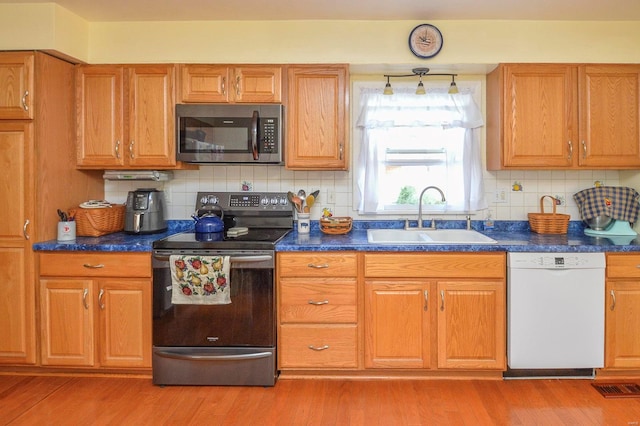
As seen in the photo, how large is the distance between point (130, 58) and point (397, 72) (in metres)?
1.83

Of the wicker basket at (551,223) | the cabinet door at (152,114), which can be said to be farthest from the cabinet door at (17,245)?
the wicker basket at (551,223)

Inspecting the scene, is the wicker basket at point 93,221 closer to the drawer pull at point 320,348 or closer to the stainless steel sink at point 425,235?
the drawer pull at point 320,348

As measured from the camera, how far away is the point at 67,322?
268 cm

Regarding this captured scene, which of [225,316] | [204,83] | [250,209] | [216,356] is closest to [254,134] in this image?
[204,83]

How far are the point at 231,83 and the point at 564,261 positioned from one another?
232 centimetres

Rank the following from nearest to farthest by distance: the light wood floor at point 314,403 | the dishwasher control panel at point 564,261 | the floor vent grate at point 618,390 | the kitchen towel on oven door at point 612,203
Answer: the light wood floor at point 314,403 < the floor vent grate at point 618,390 < the dishwasher control panel at point 564,261 < the kitchen towel on oven door at point 612,203

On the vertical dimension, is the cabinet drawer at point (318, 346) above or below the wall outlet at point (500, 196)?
below

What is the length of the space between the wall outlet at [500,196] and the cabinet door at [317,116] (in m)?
1.17

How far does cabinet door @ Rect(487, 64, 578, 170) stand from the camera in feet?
9.51

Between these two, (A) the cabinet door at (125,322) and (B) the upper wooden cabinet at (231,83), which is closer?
(A) the cabinet door at (125,322)

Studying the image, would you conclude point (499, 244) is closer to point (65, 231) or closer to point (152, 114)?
point (152, 114)

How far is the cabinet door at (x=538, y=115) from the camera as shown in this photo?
2.90m

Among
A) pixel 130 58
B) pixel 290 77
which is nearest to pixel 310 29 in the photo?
pixel 290 77

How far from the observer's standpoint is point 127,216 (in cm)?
303
